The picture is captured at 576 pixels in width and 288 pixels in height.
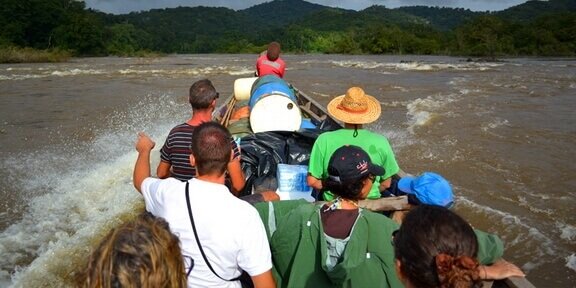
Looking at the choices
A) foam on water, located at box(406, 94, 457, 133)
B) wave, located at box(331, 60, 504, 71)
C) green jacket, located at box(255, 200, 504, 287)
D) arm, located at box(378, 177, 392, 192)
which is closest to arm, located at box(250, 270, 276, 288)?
green jacket, located at box(255, 200, 504, 287)

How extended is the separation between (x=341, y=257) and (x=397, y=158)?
5.98m

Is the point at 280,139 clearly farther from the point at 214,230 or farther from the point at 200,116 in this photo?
the point at 214,230

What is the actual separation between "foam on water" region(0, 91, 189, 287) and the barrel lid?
182 centimetres

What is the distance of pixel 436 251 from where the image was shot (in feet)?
4.56

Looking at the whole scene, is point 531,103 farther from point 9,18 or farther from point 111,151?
point 9,18

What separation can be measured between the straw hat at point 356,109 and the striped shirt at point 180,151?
43.6 inches

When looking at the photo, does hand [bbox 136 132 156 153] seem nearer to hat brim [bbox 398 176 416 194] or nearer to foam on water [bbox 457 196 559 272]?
hat brim [bbox 398 176 416 194]

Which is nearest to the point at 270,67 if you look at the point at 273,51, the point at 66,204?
the point at 273,51

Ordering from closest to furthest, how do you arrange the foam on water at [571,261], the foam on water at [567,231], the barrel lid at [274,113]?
the foam on water at [571,261] → the foam on water at [567,231] → the barrel lid at [274,113]

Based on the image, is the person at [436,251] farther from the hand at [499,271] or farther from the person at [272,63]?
the person at [272,63]

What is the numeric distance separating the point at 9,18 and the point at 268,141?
56910 millimetres

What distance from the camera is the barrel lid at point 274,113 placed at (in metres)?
5.76

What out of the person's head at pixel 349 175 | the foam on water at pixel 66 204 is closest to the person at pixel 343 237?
the person's head at pixel 349 175

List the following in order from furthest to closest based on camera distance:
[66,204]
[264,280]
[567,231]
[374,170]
Answer: [66,204] → [567,231] → [374,170] → [264,280]
